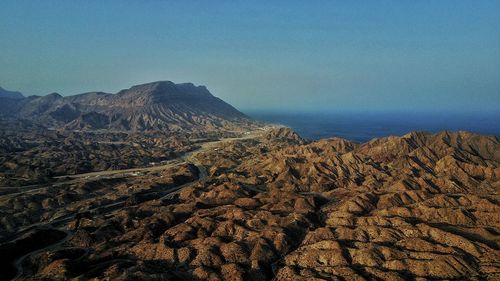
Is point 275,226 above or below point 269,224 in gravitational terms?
above

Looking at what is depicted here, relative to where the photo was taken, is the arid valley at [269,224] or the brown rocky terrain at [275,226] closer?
the brown rocky terrain at [275,226]

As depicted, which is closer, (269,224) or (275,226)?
(275,226)

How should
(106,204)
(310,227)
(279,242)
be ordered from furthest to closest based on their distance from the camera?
(106,204), (310,227), (279,242)

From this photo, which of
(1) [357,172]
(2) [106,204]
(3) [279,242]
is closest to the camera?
(3) [279,242]

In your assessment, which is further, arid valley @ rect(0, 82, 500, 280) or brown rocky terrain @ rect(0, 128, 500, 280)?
arid valley @ rect(0, 82, 500, 280)

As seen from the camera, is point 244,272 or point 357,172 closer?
point 244,272

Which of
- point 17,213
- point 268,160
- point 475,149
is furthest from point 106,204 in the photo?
point 475,149

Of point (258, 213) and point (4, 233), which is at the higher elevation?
point (258, 213)

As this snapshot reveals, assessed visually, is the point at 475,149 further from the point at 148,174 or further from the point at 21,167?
the point at 21,167
